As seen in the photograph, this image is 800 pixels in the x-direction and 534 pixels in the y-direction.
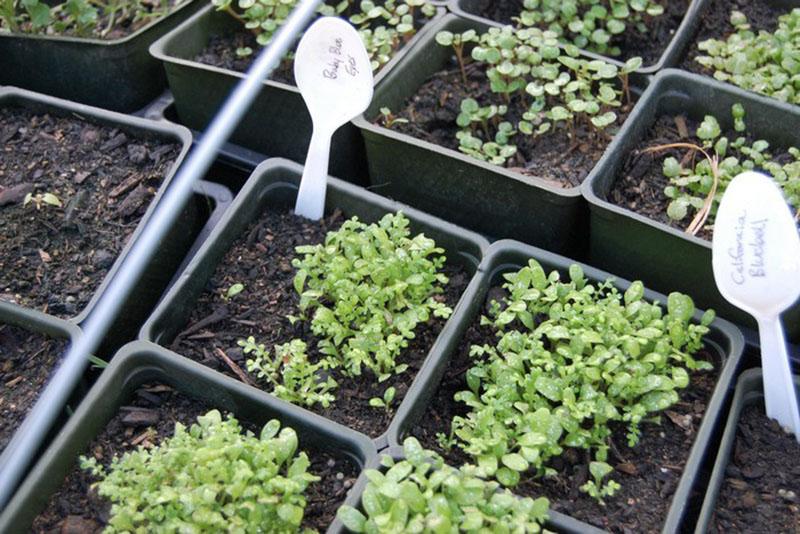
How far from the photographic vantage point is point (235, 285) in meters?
1.54

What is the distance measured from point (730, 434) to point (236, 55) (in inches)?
53.8

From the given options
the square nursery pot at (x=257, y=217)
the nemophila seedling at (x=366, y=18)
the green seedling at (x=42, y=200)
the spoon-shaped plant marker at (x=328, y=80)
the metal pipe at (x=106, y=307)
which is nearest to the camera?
the metal pipe at (x=106, y=307)

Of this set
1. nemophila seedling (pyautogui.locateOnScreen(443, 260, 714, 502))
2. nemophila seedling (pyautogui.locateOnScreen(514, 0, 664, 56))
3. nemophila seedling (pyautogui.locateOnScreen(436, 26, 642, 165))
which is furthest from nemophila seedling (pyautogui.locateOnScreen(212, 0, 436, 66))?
nemophila seedling (pyautogui.locateOnScreen(443, 260, 714, 502))

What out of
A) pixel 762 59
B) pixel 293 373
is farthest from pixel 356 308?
pixel 762 59

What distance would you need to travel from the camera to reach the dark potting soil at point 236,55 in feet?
6.51

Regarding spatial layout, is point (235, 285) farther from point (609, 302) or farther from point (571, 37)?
point (571, 37)

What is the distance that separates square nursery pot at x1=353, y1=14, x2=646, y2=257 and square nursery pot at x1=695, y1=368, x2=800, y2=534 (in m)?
0.42

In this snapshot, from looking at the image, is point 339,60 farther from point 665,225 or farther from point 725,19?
point 725,19

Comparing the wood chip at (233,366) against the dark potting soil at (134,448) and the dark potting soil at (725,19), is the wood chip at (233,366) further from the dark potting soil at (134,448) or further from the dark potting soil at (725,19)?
the dark potting soil at (725,19)

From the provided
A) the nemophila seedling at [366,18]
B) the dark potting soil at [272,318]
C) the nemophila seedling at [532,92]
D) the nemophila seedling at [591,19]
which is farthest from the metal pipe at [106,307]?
the nemophila seedling at [591,19]

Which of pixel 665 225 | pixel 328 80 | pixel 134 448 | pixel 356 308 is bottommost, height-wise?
pixel 134 448

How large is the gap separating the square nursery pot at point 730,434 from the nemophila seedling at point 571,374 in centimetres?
7

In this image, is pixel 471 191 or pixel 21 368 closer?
pixel 21 368

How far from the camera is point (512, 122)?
74.1 inches
